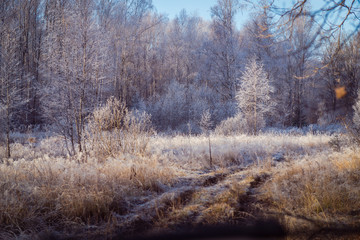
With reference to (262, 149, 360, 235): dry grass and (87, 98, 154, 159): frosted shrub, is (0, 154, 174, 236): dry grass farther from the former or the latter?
(262, 149, 360, 235): dry grass

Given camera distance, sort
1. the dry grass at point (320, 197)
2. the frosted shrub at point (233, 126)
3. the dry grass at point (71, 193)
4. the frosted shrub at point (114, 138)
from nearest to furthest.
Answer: the dry grass at point (320, 197) → the dry grass at point (71, 193) → the frosted shrub at point (114, 138) → the frosted shrub at point (233, 126)

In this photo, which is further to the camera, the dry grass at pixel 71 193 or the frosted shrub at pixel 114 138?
the frosted shrub at pixel 114 138

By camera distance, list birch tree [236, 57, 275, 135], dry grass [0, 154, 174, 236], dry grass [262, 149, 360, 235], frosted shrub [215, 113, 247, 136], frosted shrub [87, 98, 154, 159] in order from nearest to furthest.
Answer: dry grass [262, 149, 360, 235] < dry grass [0, 154, 174, 236] < frosted shrub [87, 98, 154, 159] < frosted shrub [215, 113, 247, 136] < birch tree [236, 57, 275, 135]

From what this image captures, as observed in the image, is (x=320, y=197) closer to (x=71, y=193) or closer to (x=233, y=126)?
(x=71, y=193)

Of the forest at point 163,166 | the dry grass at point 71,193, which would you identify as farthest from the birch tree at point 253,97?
the dry grass at point 71,193

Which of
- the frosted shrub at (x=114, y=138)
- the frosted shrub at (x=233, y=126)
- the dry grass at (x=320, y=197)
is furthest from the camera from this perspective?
the frosted shrub at (x=233, y=126)

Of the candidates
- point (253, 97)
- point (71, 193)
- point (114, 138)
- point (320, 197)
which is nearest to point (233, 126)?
point (253, 97)

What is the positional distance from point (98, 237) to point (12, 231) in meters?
1.03

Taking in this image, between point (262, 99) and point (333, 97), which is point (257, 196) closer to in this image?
point (262, 99)

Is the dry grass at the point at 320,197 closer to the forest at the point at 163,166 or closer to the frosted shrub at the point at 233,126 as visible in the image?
the forest at the point at 163,166

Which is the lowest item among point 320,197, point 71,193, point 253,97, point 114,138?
point 320,197

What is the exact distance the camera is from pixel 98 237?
2541 millimetres

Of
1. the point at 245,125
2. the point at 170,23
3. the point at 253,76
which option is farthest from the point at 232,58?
the point at 170,23

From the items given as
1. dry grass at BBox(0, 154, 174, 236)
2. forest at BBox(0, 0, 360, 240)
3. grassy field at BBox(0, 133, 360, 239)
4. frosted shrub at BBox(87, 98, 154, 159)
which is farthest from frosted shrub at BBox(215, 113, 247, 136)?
dry grass at BBox(0, 154, 174, 236)
